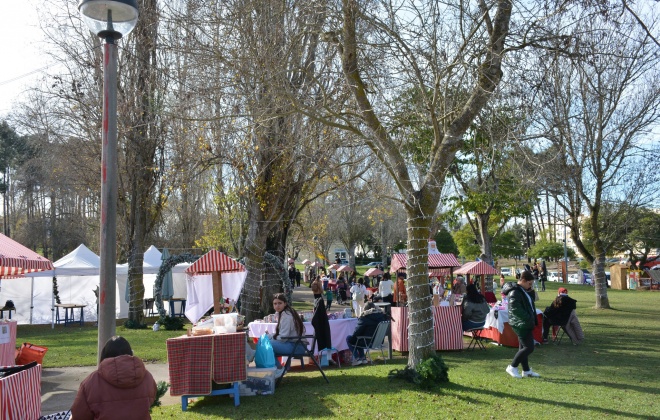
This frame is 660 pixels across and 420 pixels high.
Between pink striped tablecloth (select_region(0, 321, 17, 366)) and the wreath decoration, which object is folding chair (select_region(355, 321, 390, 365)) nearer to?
pink striped tablecloth (select_region(0, 321, 17, 366))

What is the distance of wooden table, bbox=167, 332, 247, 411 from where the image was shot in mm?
8195

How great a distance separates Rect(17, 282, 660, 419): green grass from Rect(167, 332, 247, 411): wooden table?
0.27m

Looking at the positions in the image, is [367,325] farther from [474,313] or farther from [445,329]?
[474,313]

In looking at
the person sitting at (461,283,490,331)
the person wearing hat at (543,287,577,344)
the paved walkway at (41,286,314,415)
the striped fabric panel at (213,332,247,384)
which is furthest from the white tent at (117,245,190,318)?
the striped fabric panel at (213,332,247,384)

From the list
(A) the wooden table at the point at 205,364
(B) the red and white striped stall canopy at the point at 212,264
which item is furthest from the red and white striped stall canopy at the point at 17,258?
(A) the wooden table at the point at 205,364

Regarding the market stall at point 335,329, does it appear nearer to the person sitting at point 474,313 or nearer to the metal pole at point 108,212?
the person sitting at point 474,313

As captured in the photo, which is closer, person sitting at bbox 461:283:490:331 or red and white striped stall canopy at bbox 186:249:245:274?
red and white striped stall canopy at bbox 186:249:245:274

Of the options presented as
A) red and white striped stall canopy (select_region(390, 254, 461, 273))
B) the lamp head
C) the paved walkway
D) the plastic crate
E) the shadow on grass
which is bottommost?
the paved walkway

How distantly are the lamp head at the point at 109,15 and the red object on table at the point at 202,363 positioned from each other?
4.44 meters

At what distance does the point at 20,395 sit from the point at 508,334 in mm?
10967

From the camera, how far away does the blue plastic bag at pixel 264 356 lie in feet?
30.8

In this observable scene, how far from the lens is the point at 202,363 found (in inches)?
326

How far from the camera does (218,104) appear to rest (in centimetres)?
1084

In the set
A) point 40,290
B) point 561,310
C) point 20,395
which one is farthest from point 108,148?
point 40,290
